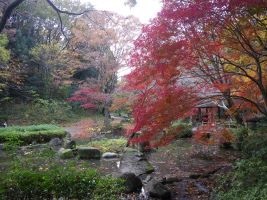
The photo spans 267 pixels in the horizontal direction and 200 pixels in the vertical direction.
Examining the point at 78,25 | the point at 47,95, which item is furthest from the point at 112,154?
→ the point at 47,95

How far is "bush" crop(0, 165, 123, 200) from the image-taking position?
4859mm

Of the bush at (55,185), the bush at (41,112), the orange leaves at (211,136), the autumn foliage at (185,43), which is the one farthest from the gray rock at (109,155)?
the bush at (41,112)

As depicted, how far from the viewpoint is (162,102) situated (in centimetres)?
774

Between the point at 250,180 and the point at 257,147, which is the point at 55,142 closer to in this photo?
the point at 257,147

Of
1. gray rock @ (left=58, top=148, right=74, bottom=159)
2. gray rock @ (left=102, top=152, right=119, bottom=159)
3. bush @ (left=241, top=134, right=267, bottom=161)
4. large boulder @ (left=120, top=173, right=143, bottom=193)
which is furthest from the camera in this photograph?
gray rock @ (left=102, top=152, right=119, bottom=159)

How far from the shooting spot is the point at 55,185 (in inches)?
196

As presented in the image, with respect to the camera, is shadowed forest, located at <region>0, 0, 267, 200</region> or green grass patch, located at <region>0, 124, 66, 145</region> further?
green grass patch, located at <region>0, 124, 66, 145</region>

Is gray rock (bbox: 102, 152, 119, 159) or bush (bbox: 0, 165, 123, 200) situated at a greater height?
bush (bbox: 0, 165, 123, 200)

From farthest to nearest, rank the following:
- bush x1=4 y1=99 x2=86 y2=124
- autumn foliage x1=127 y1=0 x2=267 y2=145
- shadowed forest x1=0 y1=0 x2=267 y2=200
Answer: bush x1=4 y1=99 x2=86 y2=124 < autumn foliage x1=127 y1=0 x2=267 y2=145 < shadowed forest x1=0 y1=0 x2=267 y2=200

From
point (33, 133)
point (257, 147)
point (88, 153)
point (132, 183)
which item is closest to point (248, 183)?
point (257, 147)

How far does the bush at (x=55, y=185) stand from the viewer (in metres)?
4.86

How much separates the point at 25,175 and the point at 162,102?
4004 millimetres

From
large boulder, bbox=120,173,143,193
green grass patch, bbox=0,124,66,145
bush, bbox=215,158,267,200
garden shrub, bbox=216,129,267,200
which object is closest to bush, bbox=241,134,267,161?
garden shrub, bbox=216,129,267,200

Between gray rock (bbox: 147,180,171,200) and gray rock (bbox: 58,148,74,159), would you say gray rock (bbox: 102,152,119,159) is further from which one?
gray rock (bbox: 147,180,171,200)
